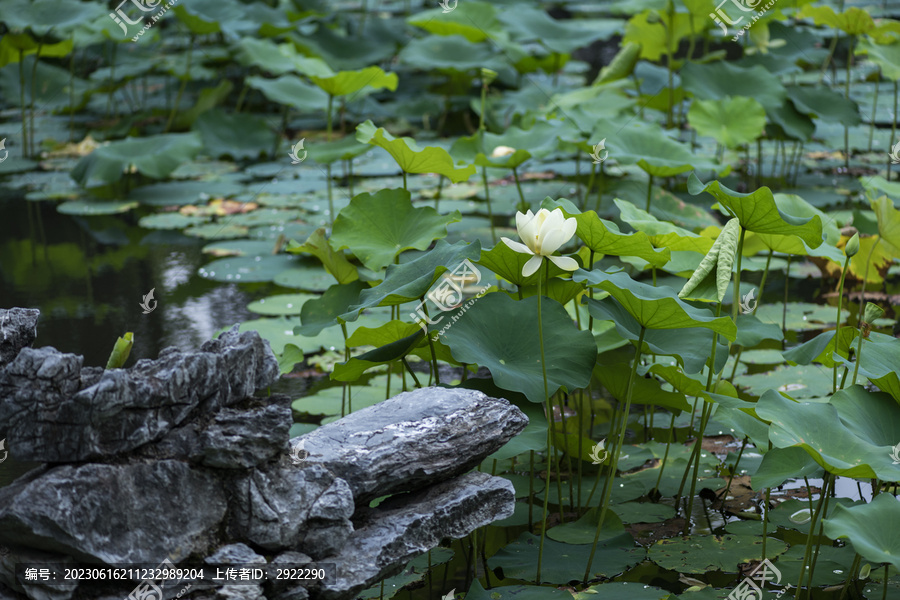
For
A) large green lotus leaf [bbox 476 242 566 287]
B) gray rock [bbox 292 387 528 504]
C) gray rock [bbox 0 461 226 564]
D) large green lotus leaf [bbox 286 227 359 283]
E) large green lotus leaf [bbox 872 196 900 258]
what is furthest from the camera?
large green lotus leaf [bbox 286 227 359 283]

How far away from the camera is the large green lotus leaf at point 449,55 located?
5316 millimetres

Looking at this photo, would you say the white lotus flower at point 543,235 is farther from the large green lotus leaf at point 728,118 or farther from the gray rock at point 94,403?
the large green lotus leaf at point 728,118

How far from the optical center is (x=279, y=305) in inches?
117

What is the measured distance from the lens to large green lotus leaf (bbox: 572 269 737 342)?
1439 mm

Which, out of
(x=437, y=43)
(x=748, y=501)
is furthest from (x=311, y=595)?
(x=437, y=43)

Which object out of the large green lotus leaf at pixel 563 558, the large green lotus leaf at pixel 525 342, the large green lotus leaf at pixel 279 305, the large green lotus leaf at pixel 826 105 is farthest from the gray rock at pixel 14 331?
the large green lotus leaf at pixel 826 105

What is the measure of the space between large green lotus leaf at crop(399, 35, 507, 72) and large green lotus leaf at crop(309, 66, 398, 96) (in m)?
1.88

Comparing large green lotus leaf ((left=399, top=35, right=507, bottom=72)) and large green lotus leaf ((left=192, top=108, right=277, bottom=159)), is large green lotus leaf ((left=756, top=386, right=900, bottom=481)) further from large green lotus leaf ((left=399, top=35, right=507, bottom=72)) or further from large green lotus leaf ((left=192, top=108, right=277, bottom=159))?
large green lotus leaf ((left=399, top=35, right=507, bottom=72))

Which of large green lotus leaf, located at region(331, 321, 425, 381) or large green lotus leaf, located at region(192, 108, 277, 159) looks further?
large green lotus leaf, located at region(192, 108, 277, 159)

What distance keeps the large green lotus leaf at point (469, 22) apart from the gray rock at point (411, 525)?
3.92m

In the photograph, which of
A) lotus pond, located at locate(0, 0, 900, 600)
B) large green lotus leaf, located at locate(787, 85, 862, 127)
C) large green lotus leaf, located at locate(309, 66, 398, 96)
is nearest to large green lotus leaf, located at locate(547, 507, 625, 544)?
lotus pond, located at locate(0, 0, 900, 600)

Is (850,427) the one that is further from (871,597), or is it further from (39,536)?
(39,536)

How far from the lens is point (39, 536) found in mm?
1138

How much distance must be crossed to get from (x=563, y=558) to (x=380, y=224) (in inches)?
38.7
